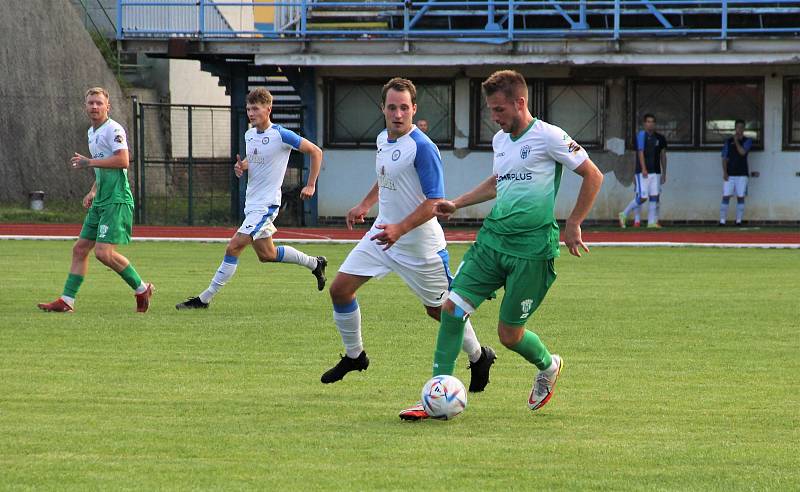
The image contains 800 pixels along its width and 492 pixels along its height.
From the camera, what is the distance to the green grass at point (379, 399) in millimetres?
6012

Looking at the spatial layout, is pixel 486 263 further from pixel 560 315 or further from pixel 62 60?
pixel 62 60

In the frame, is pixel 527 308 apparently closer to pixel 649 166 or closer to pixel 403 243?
pixel 403 243

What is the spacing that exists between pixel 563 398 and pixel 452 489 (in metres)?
2.56

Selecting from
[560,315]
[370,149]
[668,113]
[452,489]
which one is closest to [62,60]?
[370,149]

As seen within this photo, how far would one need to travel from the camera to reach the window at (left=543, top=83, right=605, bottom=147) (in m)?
28.1

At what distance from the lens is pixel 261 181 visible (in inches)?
526

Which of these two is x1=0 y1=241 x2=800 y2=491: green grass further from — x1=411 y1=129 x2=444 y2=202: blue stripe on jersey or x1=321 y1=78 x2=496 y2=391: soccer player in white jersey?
x1=411 y1=129 x2=444 y2=202: blue stripe on jersey

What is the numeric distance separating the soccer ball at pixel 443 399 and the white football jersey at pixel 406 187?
4.34 feet

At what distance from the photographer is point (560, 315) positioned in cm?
1277

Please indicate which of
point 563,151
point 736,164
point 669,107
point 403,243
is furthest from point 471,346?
point 669,107

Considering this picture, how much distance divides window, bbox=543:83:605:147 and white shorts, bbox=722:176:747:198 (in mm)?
2820

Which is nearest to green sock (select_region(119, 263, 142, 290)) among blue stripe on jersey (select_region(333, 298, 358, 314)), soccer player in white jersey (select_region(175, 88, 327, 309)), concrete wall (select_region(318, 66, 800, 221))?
soccer player in white jersey (select_region(175, 88, 327, 309))

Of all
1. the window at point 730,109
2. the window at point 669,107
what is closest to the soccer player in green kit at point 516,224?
the window at point 669,107

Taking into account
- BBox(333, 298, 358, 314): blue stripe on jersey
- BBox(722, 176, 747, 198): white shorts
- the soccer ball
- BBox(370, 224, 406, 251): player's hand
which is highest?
BBox(370, 224, 406, 251): player's hand
